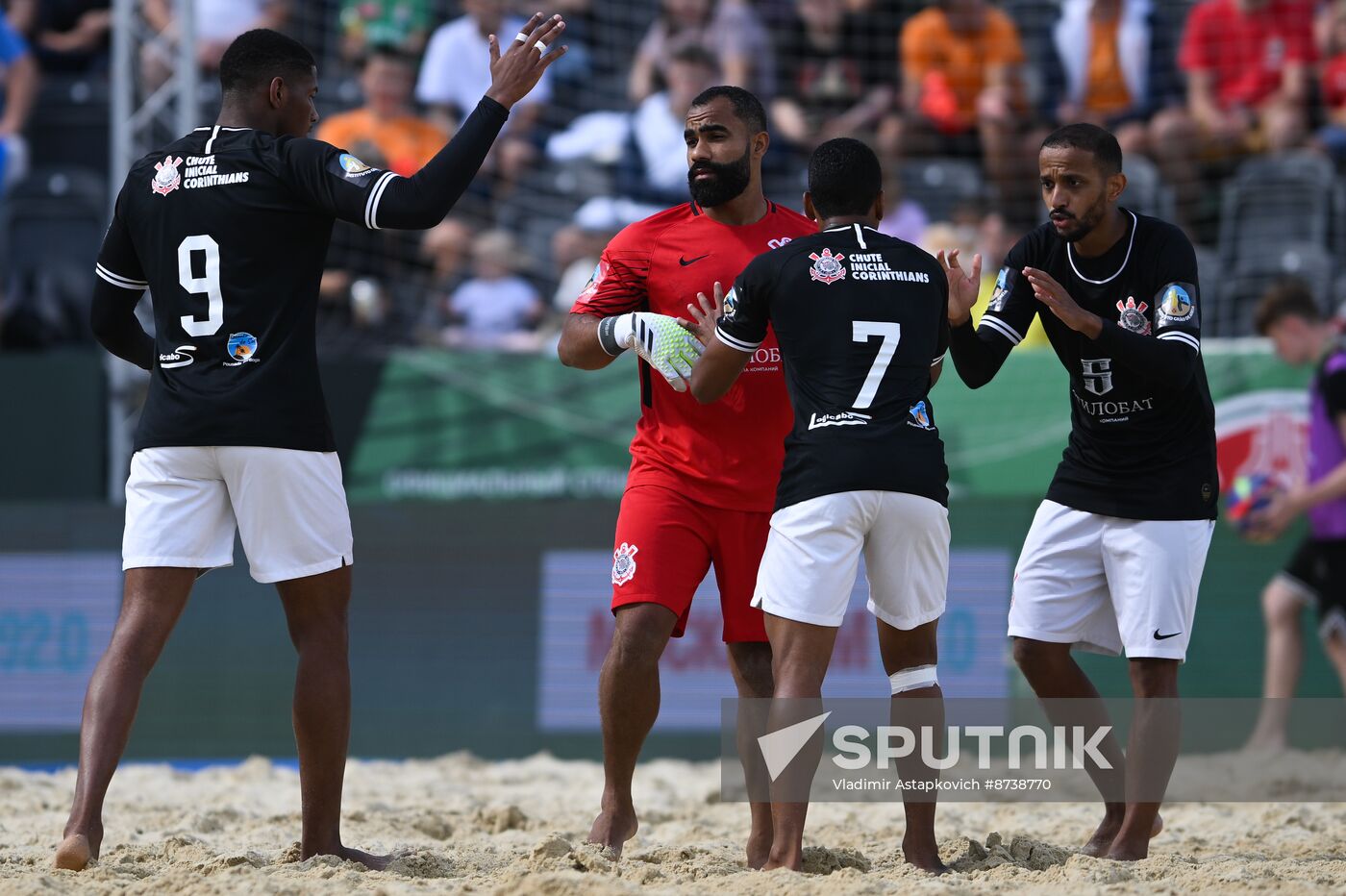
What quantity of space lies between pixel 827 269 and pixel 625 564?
3.89 ft

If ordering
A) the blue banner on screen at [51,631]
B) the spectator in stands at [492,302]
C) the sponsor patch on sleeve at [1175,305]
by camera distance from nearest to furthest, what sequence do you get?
the sponsor patch on sleeve at [1175,305] → the blue banner on screen at [51,631] → the spectator in stands at [492,302]

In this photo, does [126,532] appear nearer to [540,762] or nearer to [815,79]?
[540,762]

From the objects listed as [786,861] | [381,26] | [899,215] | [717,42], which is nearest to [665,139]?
[717,42]

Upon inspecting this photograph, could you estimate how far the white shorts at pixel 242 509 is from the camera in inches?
187

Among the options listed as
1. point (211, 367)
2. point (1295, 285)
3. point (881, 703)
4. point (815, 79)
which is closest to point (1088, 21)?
point (815, 79)

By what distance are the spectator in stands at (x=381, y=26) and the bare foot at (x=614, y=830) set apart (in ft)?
27.1

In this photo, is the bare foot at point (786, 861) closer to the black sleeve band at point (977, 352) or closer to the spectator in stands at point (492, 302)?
the black sleeve band at point (977, 352)

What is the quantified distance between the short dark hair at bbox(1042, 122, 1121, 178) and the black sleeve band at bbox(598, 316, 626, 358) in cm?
154

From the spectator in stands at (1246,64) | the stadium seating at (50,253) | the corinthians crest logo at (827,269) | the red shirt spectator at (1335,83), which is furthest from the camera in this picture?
the red shirt spectator at (1335,83)

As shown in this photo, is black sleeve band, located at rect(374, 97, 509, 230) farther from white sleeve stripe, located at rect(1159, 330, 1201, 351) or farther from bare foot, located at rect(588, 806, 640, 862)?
white sleeve stripe, located at rect(1159, 330, 1201, 351)

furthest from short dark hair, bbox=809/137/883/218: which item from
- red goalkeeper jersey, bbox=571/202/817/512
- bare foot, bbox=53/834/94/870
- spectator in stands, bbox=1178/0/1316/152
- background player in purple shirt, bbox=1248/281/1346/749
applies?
spectator in stands, bbox=1178/0/1316/152

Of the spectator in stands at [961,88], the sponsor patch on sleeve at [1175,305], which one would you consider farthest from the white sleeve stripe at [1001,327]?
the spectator in stands at [961,88]

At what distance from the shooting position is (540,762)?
325 inches

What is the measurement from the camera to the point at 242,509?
478 cm
